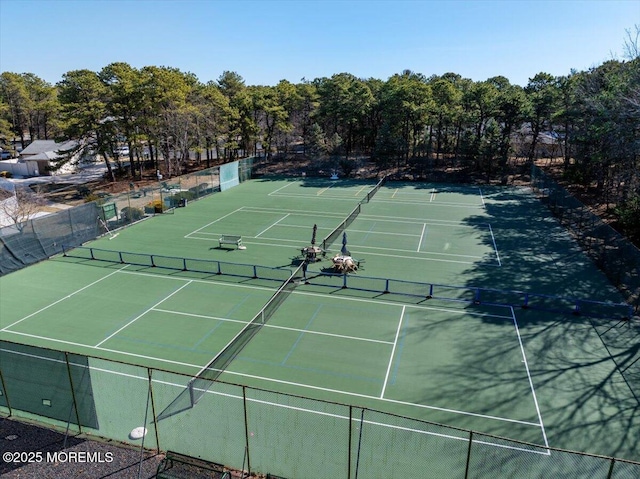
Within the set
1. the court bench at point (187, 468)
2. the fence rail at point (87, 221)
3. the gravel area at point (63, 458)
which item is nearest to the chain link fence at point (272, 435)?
the gravel area at point (63, 458)

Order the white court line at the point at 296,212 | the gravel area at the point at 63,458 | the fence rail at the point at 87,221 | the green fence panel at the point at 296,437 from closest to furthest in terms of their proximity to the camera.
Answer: the gravel area at the point at 63,458 < the green fence panel at the point at 296,437 < the fence rail at the point at 87,221 < the white court line at the point at 296,212

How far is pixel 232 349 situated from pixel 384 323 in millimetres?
6072

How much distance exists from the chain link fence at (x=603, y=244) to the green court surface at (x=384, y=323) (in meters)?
0.67

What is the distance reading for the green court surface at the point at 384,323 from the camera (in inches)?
509

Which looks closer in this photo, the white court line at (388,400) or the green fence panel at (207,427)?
the green fence panel at (207,427)

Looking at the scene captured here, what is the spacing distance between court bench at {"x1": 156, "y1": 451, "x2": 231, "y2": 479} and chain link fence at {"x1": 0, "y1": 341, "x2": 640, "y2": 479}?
735mm

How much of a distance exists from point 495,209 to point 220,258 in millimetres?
22958

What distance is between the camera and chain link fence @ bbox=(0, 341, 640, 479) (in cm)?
995

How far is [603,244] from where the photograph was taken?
23.0 m

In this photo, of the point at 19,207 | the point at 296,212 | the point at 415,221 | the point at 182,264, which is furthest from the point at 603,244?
the point at 19,207

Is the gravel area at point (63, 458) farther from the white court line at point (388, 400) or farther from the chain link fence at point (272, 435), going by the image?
the white court line at point (388, 400)

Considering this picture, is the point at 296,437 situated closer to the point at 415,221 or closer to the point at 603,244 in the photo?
the point at 603,244

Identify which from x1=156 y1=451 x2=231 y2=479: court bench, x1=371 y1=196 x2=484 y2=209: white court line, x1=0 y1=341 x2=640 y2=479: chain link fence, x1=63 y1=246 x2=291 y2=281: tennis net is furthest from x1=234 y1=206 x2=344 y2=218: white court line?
x1=156 y1=451 x2=231 y2=479: court bench

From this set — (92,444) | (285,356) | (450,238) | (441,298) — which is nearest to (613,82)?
(450,238)
